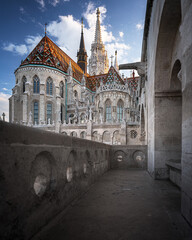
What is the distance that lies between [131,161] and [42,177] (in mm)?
9353

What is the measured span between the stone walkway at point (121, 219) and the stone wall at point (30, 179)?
0.27m

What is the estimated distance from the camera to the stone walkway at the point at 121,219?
2475 mm

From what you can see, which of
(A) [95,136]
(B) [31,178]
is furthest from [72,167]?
(A) [95,136]

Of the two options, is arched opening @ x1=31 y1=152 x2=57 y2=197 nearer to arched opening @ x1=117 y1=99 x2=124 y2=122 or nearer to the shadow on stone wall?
the shadow on stone wall

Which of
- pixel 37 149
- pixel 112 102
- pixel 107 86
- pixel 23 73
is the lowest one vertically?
pixel 37 149

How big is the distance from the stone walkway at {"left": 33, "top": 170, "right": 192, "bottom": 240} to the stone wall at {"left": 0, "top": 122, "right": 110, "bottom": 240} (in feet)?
0.87

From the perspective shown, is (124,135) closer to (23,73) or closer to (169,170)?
(169,170)

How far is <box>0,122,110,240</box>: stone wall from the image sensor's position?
1837 millimetres

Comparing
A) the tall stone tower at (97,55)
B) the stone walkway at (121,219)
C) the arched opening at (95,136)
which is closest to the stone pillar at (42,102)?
the arched opening at (95,136)

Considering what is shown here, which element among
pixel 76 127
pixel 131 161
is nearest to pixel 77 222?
pixel 131 161

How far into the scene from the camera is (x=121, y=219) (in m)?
3.04

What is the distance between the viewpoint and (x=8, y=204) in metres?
1.84

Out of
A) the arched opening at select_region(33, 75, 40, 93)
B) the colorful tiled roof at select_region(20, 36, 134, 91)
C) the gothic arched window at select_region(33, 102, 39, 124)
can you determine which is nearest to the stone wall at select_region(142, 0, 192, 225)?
the colorful tiled roof at select_region(20, 36, 134, 91)

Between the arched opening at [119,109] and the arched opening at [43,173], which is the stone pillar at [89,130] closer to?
the arched opening at [119,109]
